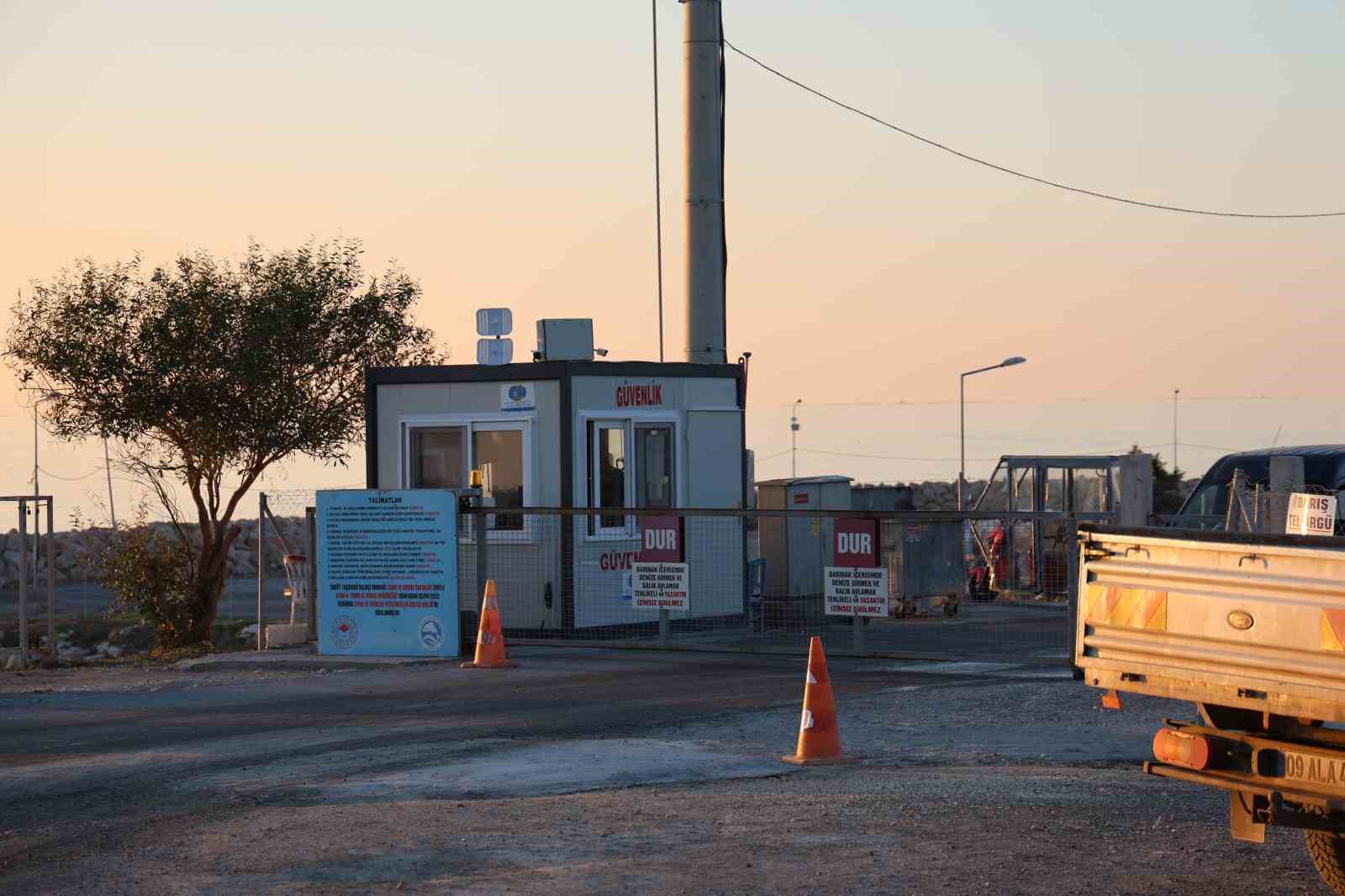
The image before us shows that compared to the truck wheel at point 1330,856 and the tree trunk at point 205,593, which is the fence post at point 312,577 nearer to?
the tree trunk at point 205,593

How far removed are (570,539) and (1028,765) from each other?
9.49 metres

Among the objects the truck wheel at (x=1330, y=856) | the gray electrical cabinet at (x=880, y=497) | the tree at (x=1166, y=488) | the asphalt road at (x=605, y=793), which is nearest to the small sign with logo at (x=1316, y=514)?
the asphalt road at (x=605, y=793)

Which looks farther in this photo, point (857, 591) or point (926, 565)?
point (926, 565)

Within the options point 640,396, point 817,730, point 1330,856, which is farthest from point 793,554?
point 1330,856

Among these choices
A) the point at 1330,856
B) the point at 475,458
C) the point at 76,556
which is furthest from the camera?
the point at 76,556

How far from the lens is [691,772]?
11.3 m

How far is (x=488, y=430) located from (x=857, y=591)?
557 centimetres

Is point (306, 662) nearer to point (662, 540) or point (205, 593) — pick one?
point (662, 540)

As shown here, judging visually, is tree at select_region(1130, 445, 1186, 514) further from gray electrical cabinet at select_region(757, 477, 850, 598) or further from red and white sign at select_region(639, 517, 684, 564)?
Answer: red and white sign at select_region(639, 517, 684, 564)

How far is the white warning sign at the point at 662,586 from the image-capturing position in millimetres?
19094

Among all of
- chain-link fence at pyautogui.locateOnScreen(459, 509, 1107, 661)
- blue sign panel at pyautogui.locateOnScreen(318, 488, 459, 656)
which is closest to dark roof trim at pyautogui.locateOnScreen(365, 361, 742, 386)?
chain-link fence at pyautogui.locateOnScreen(459, 509, 1107, 661)

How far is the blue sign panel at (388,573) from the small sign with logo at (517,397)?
2251mm

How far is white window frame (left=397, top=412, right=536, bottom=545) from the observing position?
20.5m

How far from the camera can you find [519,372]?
20.9m
